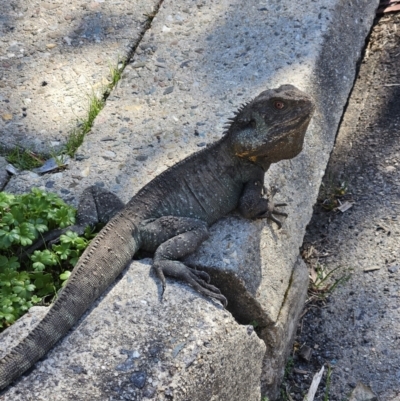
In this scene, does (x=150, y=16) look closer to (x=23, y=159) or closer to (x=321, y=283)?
(x=23, y=159)

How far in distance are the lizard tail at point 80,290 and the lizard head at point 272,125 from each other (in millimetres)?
693

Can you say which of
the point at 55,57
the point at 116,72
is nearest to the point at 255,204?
the point at 116,72

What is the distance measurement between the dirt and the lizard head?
1068 millimetres

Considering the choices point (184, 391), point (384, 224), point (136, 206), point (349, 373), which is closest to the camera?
point (184, 391)

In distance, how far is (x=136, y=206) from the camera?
136 inches

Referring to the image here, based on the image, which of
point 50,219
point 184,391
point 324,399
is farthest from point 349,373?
point 50,219

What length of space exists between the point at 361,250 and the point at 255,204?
1084 millimetres

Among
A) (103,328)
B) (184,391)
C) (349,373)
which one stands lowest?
(349,373)

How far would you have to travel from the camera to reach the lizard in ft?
10.0

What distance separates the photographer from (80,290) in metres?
3.01

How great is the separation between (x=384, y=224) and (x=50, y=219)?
209 cm

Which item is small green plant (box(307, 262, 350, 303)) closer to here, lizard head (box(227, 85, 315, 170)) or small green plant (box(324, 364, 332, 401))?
small green plant (box(324, 364, 332, 401))

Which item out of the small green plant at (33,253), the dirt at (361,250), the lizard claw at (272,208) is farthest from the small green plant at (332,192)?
the small green plant at (33,253)

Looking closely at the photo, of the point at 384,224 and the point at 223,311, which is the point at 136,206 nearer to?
the point at 223,311
